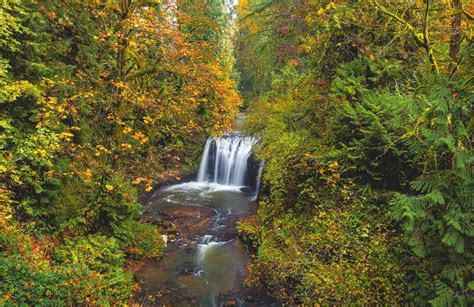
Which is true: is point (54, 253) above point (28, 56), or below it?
below

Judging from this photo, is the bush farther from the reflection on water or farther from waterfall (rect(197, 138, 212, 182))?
waterfall (rect(197, 138, 212, 182))

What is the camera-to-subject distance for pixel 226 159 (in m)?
20.3

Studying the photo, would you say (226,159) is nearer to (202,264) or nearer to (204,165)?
(204,165)

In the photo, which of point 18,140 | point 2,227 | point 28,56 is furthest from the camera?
point 28,56

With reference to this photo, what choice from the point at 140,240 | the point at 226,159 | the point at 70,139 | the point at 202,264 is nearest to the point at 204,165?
the point at 226,159

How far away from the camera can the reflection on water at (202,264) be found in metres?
8.58

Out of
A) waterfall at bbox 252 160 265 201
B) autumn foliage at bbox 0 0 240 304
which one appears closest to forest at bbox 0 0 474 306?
autumn foliage at bbox 0 0 240 304

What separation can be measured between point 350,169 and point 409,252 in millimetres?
2579

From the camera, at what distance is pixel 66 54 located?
352 inches

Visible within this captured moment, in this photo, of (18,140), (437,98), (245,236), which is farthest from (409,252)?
(18,140)

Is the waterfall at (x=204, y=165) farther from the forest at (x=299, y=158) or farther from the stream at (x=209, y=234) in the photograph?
the forest at (x=299, y=158)

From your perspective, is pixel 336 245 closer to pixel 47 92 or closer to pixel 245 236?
pixel 245 236

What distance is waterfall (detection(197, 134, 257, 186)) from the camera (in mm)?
19391

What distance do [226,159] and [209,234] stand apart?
8.27 metres
